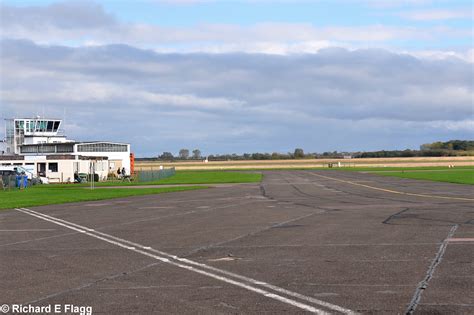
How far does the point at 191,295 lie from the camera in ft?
30.5

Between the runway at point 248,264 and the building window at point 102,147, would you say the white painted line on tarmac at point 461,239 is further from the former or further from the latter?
the building window at point 102,147

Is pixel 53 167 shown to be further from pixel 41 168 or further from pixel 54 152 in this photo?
pixel 54 152

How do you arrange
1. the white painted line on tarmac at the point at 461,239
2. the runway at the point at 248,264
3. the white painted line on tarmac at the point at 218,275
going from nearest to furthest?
the white painted line on tarmac at the point at 218,275 < the runway at the point at 248,264 < the white painted line on tarmac at the point at 461,239

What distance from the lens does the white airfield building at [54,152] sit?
249 ft

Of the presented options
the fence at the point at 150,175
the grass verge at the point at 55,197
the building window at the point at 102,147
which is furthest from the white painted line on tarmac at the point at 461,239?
the building window at the point at 102,147

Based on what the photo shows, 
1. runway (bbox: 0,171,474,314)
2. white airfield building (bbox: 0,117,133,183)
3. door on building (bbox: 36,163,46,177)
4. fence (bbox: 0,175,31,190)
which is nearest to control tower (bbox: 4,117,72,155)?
white airfield building (bbox: 0,117,133,183)

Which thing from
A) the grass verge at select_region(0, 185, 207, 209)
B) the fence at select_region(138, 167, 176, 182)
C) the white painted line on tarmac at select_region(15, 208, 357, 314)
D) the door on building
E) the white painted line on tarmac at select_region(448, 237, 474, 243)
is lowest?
the white painted line on tarmac at select_region(15, 208, 357, 314)

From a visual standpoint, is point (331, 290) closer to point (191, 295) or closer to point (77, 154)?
point (191, 295)

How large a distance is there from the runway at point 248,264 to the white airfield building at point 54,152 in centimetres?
5463

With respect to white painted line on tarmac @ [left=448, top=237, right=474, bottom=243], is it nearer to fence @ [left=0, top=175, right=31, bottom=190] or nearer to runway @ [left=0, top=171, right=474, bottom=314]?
runway @ [left=0, top=171, right=474, bottom=314]

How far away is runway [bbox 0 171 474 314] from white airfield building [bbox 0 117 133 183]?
5463 cm

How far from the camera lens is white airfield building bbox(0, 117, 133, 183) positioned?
7594 centimetres

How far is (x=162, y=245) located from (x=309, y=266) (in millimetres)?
4916

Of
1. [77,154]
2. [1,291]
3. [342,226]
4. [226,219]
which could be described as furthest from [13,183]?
[1,291]
